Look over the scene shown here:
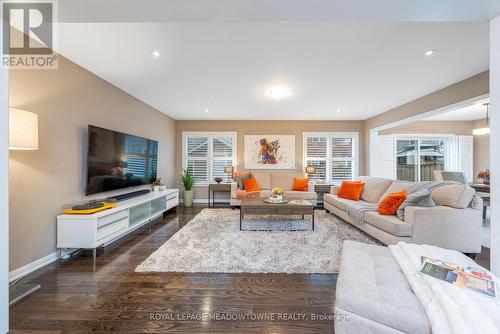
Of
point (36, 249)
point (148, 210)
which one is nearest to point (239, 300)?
point (36, 249)

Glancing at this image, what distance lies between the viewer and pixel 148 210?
3602 millimetres

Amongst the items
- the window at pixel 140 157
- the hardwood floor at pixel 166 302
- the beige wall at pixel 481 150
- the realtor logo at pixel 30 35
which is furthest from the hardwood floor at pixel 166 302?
the beige wall at pixel 481 150

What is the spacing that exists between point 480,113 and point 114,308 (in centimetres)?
831

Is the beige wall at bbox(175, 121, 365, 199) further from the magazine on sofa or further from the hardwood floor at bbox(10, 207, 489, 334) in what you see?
the magazine on sofa

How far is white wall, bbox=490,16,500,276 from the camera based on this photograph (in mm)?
1492

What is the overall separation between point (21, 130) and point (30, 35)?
1156mm

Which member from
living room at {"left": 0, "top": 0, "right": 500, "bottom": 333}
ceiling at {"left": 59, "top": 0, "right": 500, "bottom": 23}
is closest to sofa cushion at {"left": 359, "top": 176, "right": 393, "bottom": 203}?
living room at {"left": 0, "top": 0, "right": 500, "bottom": 333}

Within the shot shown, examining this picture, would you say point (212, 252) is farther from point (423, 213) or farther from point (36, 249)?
point (423, 213)

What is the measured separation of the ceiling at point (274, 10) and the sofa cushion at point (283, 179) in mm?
4394

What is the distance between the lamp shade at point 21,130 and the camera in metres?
1.75

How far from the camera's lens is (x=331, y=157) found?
6191 millimetres

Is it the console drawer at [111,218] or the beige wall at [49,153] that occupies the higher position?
the beige wall at [49,153]

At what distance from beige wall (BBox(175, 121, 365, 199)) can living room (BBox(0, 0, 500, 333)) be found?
1.28 m

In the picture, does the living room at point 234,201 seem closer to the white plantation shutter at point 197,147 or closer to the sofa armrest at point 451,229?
the sofa armrest at point 451,229
